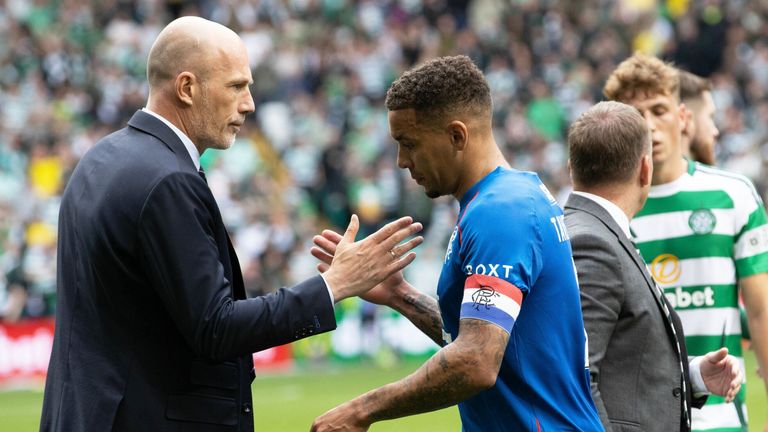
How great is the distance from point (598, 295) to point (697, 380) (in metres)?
0.75

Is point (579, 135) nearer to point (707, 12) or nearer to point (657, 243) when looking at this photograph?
point (657, 243)

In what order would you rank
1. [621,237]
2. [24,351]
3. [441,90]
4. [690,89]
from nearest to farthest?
[441,90], [621,237], [690,89], [24,351]

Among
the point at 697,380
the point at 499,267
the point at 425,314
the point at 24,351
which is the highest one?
the point at 24,351

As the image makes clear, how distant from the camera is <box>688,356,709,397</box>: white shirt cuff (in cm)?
447

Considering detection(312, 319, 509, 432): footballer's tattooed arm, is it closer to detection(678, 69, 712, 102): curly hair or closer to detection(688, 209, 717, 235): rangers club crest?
detection(688, 209, 717, 235): rangers club crest

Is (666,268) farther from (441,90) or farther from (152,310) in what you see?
(152,310)

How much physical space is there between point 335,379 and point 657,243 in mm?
11250

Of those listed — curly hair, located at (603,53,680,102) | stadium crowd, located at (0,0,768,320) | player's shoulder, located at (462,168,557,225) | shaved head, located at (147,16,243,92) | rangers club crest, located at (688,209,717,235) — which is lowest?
player's shoulder, located at (462,168,557,225)

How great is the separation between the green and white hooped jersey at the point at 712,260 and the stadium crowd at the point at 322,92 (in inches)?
489

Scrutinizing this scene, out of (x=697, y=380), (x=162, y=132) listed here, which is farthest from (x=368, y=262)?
(x=697, y=380)

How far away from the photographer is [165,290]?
12.1 feet

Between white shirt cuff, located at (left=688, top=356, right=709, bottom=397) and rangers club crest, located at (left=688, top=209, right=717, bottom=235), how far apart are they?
1.12 meters

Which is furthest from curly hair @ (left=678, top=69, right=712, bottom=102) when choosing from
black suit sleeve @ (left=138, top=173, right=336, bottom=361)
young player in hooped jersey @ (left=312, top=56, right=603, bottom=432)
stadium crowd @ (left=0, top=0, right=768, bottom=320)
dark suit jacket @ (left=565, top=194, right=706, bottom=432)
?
stadium crowd @ (left=0, top=0, right=768, bottom=320)

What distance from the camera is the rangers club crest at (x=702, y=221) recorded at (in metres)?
5.47
